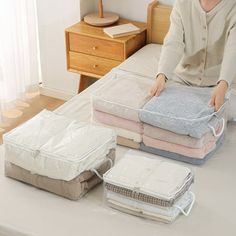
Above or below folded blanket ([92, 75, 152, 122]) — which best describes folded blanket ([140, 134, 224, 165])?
below

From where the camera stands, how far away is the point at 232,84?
8.20 ft

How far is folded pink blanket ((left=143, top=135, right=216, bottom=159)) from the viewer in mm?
2098

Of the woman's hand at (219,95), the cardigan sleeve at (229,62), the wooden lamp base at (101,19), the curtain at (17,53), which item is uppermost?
the cardigan sleeve at (229,62)

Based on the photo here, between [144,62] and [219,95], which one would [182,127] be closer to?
[219,95]

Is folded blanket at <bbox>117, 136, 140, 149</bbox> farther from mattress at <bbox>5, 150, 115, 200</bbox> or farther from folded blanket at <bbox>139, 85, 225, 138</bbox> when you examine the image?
mattress at <bbox>5, 150, 115, 200</bbox>

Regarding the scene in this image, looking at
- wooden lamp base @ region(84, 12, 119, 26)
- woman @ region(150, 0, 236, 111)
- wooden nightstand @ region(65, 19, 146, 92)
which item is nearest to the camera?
woman @ region(150, 0, 236, 111)

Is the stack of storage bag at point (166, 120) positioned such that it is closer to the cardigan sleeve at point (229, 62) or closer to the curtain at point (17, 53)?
the cardigan sleeve at point (229, 62)

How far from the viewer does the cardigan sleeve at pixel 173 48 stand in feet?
7.86

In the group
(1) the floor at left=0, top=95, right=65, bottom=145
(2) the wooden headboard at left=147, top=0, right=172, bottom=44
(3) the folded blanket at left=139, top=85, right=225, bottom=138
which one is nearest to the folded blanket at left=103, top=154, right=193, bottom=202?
(3) the folded blanket at left=139, top=85, right=225, bottom=138

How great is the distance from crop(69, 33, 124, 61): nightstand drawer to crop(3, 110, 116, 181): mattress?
4.05ft

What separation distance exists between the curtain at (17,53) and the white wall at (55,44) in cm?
6

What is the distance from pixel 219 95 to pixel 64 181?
0.76 metres

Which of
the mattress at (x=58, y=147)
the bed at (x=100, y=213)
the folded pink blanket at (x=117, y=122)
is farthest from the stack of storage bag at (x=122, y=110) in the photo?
the mattress at (x=58, y=147)

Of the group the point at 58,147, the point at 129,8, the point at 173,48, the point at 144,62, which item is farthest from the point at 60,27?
the point at 58,147
